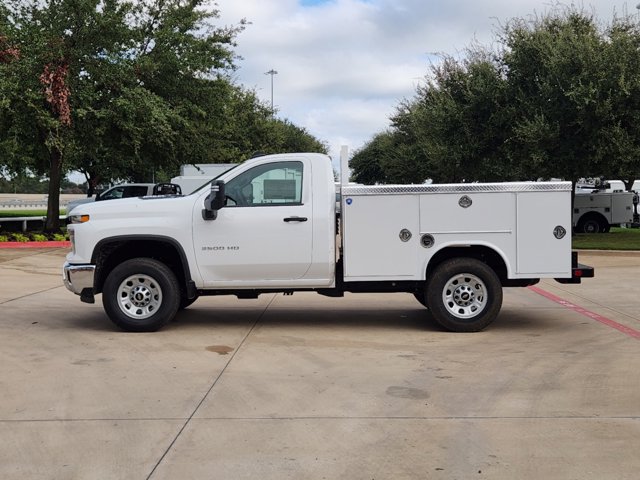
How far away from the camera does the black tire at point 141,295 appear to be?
8.69 m

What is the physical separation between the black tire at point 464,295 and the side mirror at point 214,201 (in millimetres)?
2656

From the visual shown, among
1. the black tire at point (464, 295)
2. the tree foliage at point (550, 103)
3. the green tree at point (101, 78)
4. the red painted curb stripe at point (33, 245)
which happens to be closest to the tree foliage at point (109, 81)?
the green tree at point (101, 78)

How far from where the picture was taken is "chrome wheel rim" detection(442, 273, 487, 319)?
8680 millimetres

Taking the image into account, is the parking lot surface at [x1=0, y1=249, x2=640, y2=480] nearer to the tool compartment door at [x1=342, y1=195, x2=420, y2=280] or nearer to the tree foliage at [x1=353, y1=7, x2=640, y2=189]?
the tool compartment door at [x1=342, y1=195, x2=420, y2=280]

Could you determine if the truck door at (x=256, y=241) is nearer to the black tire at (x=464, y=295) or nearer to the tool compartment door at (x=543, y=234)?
the black tire at (x=464, y=295)

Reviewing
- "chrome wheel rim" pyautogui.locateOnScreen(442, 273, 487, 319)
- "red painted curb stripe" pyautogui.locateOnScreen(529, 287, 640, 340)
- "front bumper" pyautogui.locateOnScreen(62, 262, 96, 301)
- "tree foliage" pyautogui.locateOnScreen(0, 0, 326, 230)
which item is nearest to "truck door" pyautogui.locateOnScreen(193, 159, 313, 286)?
"front bumper" pyautogui.locateOnScreen(62, 262, 96, 301)

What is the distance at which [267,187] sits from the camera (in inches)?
346

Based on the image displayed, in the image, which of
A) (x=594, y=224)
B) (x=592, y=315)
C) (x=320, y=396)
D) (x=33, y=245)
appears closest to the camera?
(x=320, y=396)

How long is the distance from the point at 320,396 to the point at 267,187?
11.2 feet

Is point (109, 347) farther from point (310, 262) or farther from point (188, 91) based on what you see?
point (188, 91)

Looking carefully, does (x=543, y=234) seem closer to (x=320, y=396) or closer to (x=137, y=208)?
(x=320, y=396)

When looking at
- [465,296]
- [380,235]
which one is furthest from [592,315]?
[380,235]

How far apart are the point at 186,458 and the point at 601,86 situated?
19261 mm

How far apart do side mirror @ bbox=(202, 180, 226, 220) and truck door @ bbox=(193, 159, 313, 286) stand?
0.09m
